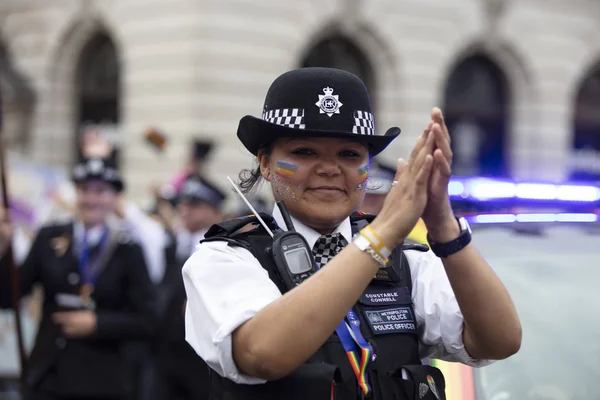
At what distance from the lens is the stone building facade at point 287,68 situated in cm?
1239

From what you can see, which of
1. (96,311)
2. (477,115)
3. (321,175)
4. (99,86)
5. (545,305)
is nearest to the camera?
(321,175)

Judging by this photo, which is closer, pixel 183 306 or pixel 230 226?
pixel 230 226

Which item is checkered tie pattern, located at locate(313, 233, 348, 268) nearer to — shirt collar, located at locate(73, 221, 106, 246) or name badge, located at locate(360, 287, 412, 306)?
name badge, located at locate(360, 287, 412, 306)

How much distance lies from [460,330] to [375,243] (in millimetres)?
461

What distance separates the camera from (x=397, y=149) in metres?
13.7

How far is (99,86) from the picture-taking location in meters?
14.3

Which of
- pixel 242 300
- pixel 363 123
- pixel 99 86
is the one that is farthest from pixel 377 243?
pixel 99 86

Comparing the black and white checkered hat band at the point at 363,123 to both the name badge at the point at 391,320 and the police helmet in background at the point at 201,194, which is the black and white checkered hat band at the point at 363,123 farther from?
the police helmet in background at the point at 201,194

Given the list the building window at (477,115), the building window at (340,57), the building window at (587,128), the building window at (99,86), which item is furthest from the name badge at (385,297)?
the building window at (587,128)

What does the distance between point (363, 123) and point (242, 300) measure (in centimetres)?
58

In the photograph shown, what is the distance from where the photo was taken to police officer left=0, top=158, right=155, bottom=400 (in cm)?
473

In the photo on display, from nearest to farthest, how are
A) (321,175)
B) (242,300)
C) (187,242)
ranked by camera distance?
(242,300) → (321,175) → (187,242)

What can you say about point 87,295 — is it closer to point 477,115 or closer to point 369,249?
point 369,249

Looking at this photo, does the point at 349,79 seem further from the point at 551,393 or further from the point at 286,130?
the point at 551,393
